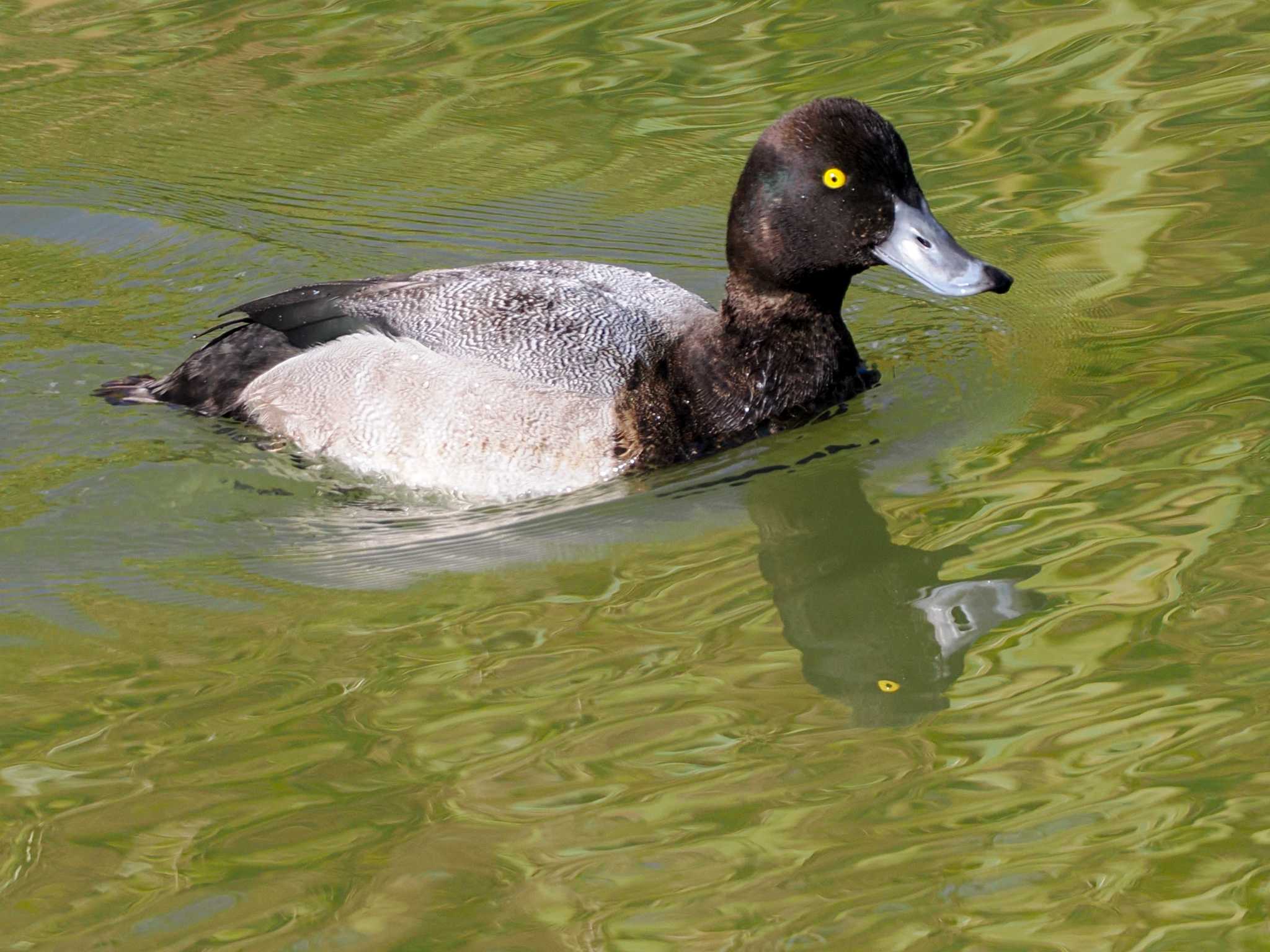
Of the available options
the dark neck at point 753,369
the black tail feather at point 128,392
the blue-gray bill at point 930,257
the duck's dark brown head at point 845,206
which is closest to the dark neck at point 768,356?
the dark neck at point 753,369

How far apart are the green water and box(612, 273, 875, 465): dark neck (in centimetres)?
15

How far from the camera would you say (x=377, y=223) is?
30.4 feet

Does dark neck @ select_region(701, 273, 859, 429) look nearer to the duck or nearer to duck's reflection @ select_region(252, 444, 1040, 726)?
the duck

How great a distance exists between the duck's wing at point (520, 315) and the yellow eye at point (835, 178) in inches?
33.3

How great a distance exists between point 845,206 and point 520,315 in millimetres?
1356

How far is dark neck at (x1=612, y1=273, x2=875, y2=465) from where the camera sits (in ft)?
21.7

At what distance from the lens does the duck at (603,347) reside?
6.39 metres

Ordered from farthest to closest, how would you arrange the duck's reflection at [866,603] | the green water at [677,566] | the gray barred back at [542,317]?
the gray barred back at [542,317]
the duck's reflection at [866,603]
the green water at [677,566]

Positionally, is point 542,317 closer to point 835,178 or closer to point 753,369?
point 753,369

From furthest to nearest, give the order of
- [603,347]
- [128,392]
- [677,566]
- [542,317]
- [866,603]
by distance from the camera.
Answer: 1. [128,392]
2. [542,317]
3. [603,347]
4. [677,566]
5. [866,603]

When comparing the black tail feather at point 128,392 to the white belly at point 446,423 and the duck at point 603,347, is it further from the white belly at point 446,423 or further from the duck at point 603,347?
the white belly at point 446,423

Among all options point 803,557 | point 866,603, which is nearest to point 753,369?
point 803,557

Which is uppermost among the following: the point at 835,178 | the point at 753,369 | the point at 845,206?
the point at 835,178

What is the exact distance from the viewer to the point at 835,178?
641 cm
